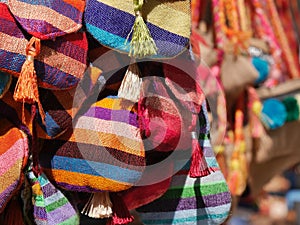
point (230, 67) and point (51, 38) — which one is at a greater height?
point (51, 38)

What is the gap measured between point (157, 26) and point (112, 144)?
5.3 inches

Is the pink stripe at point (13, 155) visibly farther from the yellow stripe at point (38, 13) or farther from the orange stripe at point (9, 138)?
the yellow stripe at point (38, 13)

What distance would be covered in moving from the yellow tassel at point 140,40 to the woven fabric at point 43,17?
0.06m

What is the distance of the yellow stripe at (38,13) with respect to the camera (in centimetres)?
57

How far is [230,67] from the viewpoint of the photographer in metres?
0.97

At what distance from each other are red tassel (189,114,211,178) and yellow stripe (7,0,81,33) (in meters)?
0.18

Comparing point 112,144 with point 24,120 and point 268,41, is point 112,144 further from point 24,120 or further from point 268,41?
point 268,41

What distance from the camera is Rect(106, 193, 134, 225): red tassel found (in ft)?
2.13

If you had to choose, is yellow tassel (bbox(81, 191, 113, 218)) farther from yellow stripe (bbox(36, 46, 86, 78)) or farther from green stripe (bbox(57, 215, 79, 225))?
yellow stripe (bbox(36, 46, 86, 78))

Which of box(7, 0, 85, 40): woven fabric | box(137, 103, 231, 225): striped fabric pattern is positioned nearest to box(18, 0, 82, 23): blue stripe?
box(7, 0, 85, 40): woven fabric

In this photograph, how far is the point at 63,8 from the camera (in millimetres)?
589

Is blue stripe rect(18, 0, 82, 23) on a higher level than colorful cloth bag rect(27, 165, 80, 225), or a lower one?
higher

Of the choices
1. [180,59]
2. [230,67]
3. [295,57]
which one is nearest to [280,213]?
[295,57]

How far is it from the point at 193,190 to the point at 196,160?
7cm
